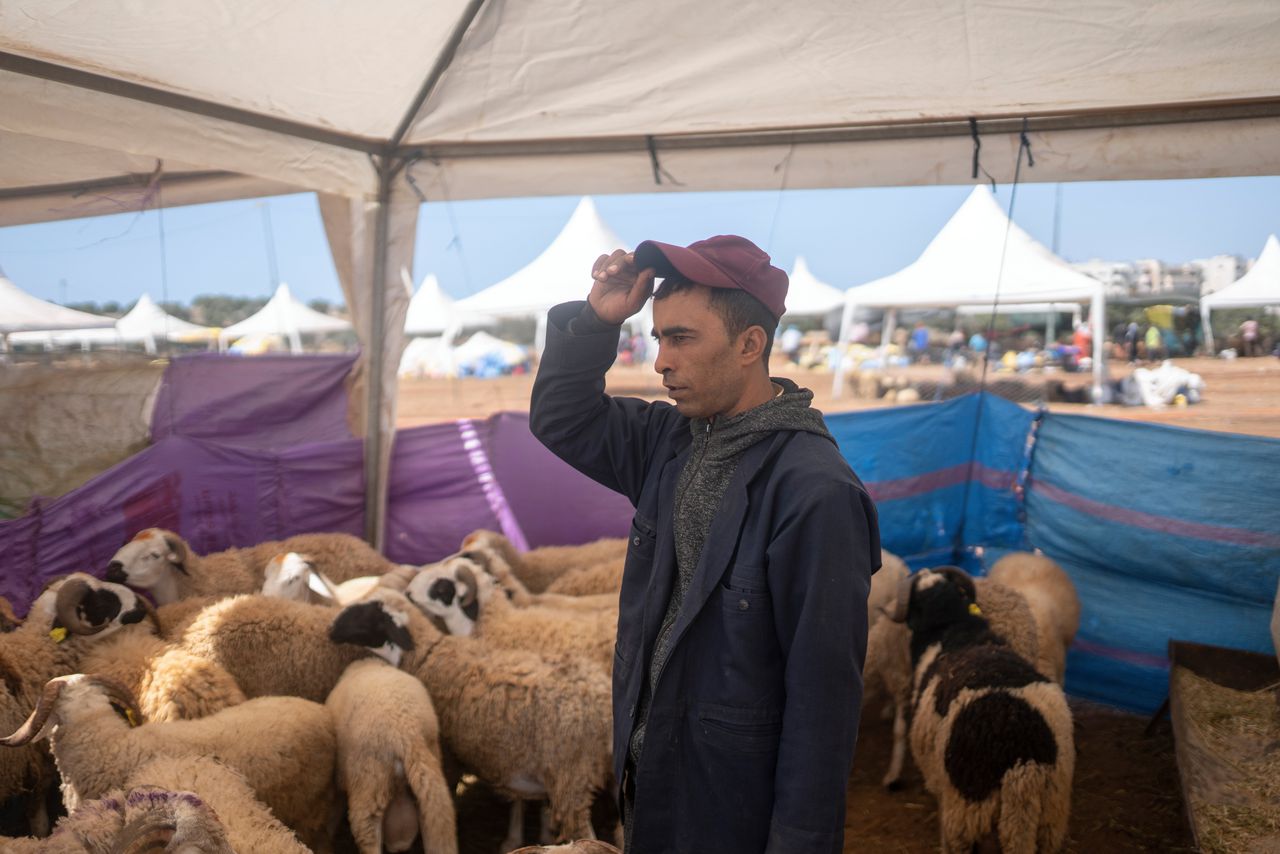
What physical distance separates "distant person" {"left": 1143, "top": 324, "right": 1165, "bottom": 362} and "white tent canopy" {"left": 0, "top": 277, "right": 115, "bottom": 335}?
7.80 m

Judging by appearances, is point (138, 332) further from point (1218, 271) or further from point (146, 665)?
point (1218, 271)

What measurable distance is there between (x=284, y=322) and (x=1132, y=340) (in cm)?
840

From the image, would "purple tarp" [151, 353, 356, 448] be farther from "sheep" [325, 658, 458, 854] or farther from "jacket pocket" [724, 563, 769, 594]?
"jacket pocket" [724, 563, 769, 594]

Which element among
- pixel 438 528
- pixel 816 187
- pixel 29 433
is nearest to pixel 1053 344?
pixel 816 187

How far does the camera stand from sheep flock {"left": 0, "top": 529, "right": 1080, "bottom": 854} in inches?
133

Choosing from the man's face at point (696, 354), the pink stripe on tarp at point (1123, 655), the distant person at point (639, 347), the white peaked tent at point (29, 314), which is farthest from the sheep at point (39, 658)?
the distant person at point (639, 347)

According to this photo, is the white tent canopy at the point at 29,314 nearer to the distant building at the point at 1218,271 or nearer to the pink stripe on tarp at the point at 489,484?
the pink stripe on tarp at the point at 489,484

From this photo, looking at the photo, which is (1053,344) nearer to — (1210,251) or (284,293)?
(1210,251)

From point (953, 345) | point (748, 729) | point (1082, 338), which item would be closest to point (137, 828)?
point (748, 729)

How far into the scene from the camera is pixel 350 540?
6383 mm

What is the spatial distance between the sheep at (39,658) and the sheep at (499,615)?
154 cm

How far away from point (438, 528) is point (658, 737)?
206 inches

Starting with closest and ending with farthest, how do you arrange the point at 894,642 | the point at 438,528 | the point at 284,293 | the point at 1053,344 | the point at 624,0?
the point at 624,0, the point at 894,642, the point at 438,528, the point at 284,293, the point at 1053,344

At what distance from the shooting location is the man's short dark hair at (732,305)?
204 cm
